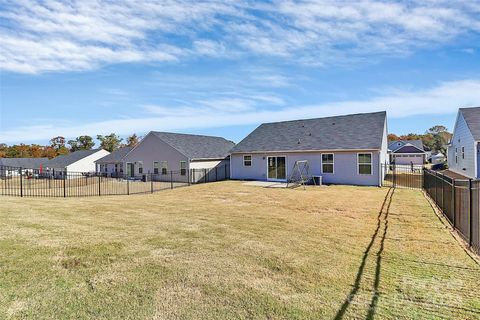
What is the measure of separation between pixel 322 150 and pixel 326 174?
1.80m

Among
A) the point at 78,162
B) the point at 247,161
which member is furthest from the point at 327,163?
the point at 78,162

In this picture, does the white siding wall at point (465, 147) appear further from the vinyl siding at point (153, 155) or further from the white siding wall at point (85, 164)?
the white siding wall at point (85, 164)

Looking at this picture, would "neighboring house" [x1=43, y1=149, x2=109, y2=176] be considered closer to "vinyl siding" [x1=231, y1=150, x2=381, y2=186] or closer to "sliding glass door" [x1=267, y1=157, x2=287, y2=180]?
"vinyl siding" [x1=231, y1=150, x2=381, y2=186]

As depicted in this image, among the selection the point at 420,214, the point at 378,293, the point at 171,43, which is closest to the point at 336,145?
the point at 420,214

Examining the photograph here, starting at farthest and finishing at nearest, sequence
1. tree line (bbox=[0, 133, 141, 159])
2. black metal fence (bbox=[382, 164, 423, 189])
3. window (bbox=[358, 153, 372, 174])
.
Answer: tree line (bbox=[0, 133, 141, 159]), window (bbox=[358, 153, 372, 174]), black metal fence (bbox=[382, 164, 423, 189])

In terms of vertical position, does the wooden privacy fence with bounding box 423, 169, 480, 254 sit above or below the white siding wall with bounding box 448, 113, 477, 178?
below

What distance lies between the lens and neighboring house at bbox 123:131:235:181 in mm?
27703

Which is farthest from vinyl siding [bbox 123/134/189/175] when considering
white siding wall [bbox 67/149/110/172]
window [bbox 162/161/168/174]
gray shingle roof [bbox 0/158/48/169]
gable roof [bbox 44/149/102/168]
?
gray shingle roof [bbox 0/158/48/169]

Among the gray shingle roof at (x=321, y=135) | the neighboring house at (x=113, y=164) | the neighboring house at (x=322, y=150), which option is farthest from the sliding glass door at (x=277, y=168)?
the neighboring house at (x=113, y=164)

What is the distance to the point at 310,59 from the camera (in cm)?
1542

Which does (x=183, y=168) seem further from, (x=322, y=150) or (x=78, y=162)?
(x=78, y=162)

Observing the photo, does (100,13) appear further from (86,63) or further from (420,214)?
(420,214)

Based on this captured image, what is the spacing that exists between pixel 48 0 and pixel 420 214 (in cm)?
1411

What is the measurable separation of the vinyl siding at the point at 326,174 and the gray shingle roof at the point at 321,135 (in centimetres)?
57
